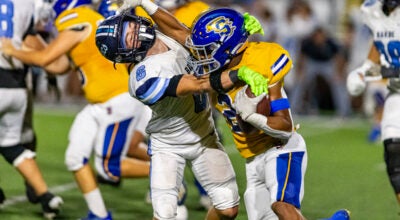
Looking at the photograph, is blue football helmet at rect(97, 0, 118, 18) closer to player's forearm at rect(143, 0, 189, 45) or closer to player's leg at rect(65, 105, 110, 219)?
player's leg at rect(65, 105, 110, 219)

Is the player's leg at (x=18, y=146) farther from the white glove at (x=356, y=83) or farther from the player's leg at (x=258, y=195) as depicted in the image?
the white glove at (x=356, y=83)

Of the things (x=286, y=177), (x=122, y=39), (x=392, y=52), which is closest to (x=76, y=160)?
(x=122, y=39)

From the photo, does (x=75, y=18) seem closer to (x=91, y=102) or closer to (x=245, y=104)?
(x=91, y=102)

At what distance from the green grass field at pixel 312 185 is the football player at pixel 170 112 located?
145 centimetres

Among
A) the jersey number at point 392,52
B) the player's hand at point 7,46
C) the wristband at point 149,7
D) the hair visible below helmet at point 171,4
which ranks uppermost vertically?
the wristband at point 149,7

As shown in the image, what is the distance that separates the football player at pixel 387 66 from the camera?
638cm

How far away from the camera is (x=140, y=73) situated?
201 inches

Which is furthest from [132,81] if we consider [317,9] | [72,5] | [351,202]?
[317,9]

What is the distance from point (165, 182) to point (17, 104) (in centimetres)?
198

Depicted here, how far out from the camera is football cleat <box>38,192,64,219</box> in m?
6.75

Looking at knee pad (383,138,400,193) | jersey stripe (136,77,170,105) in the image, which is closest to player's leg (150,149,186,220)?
jersey stripe (136,77,170,105)

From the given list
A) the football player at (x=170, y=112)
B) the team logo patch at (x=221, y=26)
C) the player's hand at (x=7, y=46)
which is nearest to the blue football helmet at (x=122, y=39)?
the football player at (x=170, y=112)

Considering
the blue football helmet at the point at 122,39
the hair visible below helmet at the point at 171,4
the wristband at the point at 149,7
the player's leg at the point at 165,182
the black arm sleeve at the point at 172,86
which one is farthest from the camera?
the hair visible below helmet at the point at 171,4

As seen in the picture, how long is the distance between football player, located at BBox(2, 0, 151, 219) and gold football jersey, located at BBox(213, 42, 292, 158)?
1.53 m
